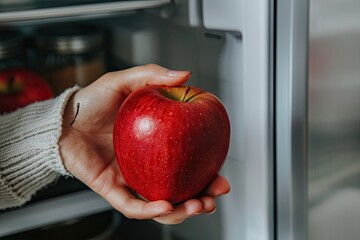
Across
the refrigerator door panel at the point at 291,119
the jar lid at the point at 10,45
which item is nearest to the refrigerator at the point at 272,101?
the refrigerator door panel at the point at 291,119

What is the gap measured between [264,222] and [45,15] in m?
0.43

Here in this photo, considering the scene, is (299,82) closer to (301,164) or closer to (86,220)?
(301,164)

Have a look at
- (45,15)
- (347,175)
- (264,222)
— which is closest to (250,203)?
(264,222)

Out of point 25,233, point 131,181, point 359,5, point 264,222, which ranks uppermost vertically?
point 359,5

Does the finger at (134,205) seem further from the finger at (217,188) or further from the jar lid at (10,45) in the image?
the jar lid at (10,45)

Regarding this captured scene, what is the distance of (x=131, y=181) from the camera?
86cm

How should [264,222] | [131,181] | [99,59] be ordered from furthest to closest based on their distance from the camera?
[99,59] < [264,222] < [131,181]

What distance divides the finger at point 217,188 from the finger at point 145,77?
0.14m

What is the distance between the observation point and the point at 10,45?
1.05m

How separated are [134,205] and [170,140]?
0.44 ft

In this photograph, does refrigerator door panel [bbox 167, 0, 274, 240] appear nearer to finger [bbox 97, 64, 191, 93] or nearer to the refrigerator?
→ the refrigerator

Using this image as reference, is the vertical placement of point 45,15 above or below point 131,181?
above

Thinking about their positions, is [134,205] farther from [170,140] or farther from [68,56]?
[68,56]

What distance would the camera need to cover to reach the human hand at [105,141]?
868 mm
